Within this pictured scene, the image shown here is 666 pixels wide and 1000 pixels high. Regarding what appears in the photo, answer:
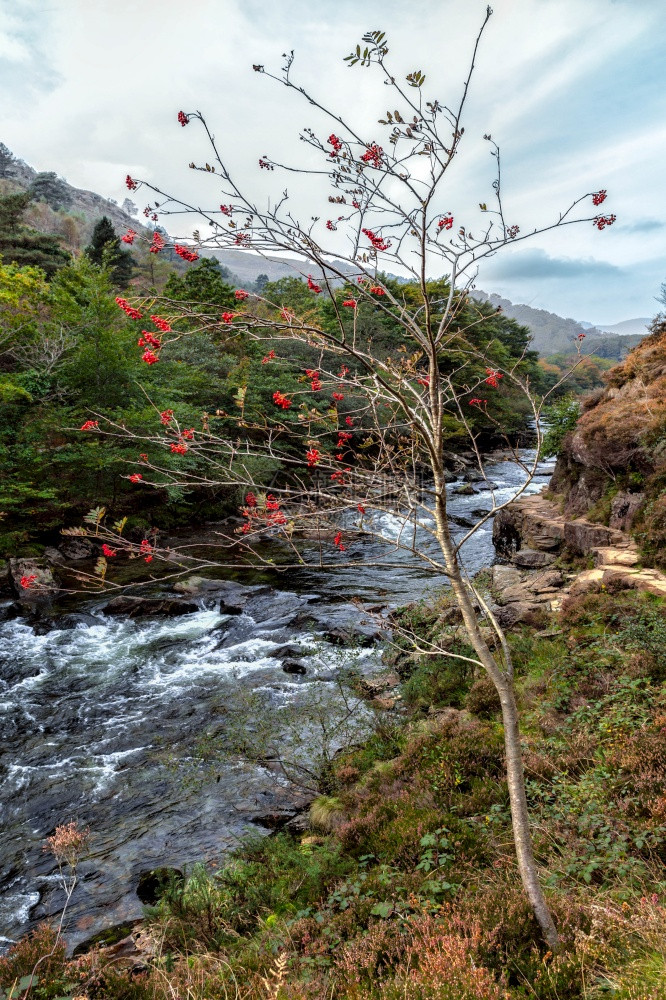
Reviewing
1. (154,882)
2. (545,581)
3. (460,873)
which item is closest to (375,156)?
(460,873)

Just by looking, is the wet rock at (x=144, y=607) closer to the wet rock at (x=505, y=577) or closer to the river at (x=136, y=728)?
the river at (x=136, y=728)

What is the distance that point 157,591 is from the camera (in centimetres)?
1410

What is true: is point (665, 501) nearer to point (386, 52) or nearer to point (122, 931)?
point (386, 52)

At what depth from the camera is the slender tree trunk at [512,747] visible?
107 inches

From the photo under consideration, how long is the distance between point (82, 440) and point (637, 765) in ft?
62.4

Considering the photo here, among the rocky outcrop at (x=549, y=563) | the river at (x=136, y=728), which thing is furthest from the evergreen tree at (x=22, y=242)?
the rocky outcrop at (x=549, y=563)

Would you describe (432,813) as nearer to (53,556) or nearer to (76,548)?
(53,556)

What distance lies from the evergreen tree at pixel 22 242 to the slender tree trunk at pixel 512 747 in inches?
1380

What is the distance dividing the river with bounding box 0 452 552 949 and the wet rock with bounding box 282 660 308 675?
9 centimetres

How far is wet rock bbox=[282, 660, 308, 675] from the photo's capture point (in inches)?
392

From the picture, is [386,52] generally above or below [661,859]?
above

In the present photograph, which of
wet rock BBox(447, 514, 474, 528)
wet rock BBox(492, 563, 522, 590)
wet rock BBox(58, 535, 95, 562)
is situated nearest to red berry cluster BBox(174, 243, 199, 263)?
wet rock BBox(492, 563, 522, 590)

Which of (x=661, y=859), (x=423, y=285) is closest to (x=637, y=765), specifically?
(x=661, y=859)

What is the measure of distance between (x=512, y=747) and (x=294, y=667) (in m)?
7.78
